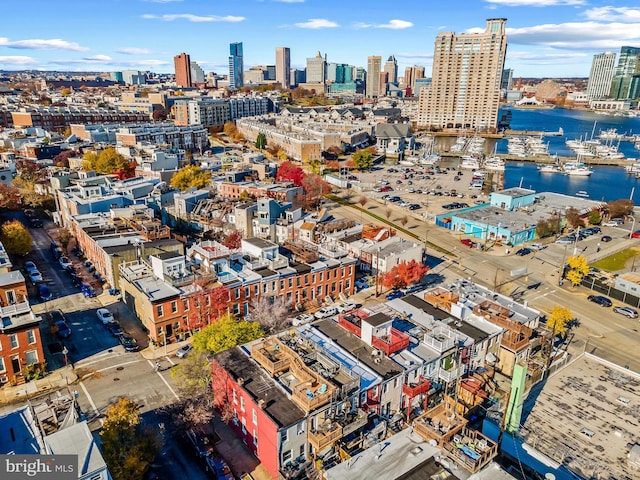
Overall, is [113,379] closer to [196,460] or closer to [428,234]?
[196,460]

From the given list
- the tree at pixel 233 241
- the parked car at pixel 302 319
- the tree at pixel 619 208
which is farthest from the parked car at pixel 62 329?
the tree at pixel 619 208

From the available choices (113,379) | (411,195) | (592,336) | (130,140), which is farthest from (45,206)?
(592,336)

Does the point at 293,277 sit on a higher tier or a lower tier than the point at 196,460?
higher

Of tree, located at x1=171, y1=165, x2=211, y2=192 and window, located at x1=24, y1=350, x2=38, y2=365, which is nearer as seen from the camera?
window, located at x1=24, y1=350, x2=38, y2=365

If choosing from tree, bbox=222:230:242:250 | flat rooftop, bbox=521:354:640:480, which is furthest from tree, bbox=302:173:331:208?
flat rooftop, bbox=521:354:640:480

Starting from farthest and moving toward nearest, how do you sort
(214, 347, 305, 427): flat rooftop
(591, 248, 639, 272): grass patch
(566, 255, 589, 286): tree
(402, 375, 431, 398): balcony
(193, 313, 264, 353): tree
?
1. (591, 248, 639, 272): grass patch
2. (566, 255, 589, 286): tree
3. (193, 313, 264, 353): tree
4. (402, 375, 431, 398): balcony
5. (214, 347, 305, 427): flat rooftop

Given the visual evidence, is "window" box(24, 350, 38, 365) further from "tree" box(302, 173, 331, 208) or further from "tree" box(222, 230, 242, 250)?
"tree" box(302, 173, 331, 208)
